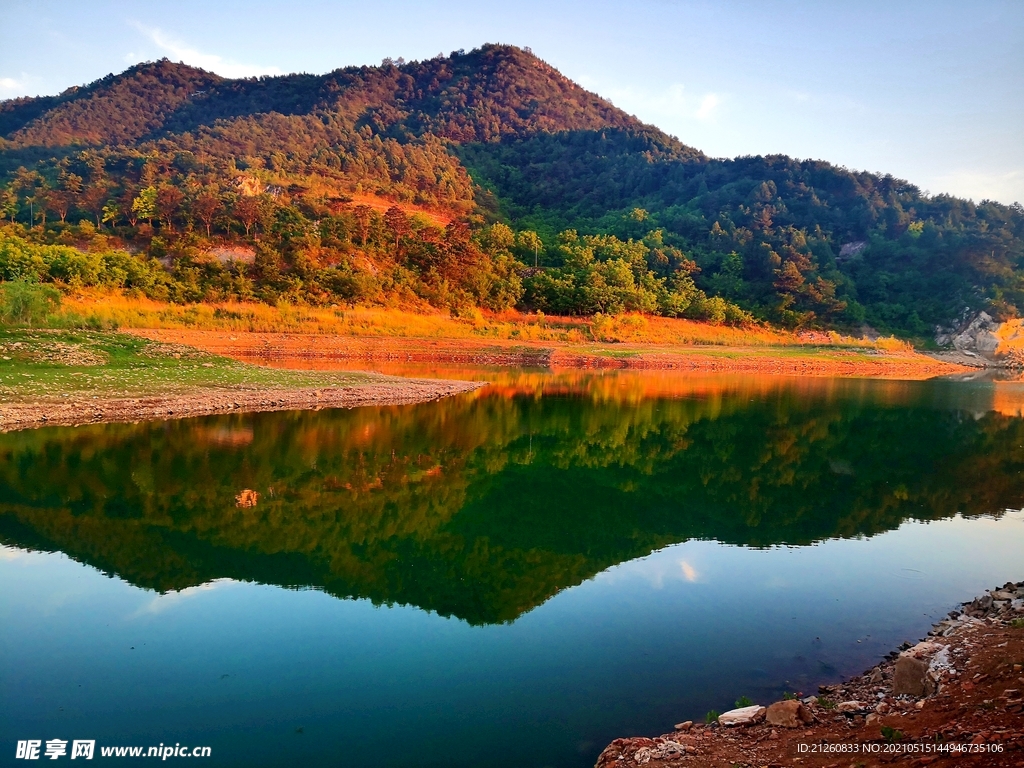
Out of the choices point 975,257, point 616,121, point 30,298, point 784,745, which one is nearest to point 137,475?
point 784,745

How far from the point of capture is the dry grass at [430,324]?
38.0 meters

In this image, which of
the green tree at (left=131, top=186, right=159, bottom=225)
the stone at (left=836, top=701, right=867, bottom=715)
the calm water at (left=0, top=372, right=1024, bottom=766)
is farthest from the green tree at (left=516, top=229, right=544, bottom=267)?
the stone at (left=836, top=701, right=867, bottom=715)

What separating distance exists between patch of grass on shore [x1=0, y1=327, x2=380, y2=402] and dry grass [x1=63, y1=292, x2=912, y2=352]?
7581 millimetres

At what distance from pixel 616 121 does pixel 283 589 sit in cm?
17898

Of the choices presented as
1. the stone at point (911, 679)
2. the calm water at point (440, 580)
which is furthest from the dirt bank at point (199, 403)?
the stone at point (911, 679)

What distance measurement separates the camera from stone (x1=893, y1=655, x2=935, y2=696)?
16.5 ft

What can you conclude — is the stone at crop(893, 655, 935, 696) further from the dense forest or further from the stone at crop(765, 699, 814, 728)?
the dense forest

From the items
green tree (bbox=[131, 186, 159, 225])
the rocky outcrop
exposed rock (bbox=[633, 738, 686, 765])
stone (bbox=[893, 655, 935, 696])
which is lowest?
exposed rock (bbox=[633, 738, 686, 765])

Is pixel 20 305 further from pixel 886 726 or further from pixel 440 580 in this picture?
pixel 886 726

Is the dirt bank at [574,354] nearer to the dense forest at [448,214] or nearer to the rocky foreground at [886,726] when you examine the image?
the dense forest at [448,214]

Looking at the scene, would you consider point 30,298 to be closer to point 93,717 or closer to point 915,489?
point 93,717

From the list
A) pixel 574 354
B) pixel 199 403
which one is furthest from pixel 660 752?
pixel 574 354

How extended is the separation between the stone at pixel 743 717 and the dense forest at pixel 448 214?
42.4 meters

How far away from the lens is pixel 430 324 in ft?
163
